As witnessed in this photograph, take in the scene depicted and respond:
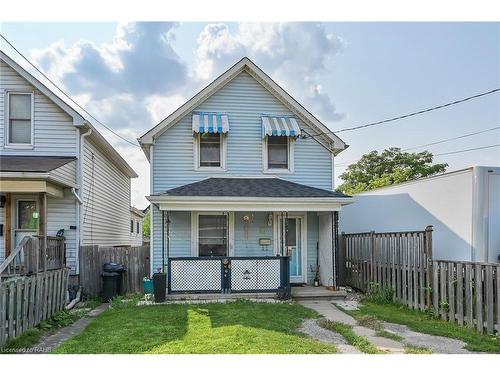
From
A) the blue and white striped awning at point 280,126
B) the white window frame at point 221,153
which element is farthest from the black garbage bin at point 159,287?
the blue and white striped awning at point 280,126

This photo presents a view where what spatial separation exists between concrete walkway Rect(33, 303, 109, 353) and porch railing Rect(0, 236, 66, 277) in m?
1.48

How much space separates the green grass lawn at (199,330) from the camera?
21.7 ft

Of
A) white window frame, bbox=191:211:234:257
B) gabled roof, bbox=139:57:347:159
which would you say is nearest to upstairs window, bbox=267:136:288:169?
gabled roof, bbox=139:57:347:159

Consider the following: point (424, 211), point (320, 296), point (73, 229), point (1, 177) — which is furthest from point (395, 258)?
point (1, 177)

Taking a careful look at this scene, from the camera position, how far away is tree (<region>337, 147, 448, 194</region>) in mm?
→ 38550

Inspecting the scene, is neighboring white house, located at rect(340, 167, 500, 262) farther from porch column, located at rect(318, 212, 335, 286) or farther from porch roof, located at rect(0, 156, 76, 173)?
porch roof, located at rect(0, 156, 76, 173)

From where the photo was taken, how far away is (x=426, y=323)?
8.54 m

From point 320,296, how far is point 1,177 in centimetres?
898

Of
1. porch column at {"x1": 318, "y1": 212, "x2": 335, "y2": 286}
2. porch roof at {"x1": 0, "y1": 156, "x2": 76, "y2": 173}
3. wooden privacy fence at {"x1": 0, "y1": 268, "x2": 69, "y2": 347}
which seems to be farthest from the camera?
porch column at {"x1": 318, "y1": 212, "x2": 335, "y2": 286}

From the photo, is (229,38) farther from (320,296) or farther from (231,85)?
(320,296)

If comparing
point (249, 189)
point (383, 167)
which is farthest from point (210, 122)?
point (383, 167)

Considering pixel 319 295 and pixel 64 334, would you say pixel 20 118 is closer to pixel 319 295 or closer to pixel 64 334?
pixel 64 334

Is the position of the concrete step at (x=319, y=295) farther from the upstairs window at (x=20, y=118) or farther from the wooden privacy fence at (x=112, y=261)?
the upstairs window at (x=20, y=118)

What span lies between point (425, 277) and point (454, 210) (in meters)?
1.68
